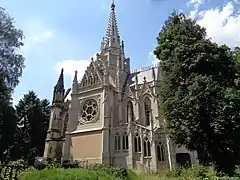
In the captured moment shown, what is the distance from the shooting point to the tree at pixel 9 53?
23016 millimetres

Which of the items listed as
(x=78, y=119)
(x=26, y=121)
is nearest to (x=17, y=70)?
(x=78, y=119)

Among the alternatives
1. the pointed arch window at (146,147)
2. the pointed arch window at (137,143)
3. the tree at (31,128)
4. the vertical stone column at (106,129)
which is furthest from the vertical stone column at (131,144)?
the tree at (31,128)

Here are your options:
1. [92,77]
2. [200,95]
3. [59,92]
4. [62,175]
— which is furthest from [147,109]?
[62,175]

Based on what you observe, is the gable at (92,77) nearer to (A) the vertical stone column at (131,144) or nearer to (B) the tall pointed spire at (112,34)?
(B) the tall pointed spire at (112,34)

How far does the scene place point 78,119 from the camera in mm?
41281

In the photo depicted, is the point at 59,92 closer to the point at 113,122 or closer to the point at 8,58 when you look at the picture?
the point at 113,122

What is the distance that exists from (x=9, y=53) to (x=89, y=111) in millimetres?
19695

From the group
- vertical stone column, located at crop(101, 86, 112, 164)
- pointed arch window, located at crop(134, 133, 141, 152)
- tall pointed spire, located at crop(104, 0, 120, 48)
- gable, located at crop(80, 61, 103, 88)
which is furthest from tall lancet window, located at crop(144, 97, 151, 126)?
tall pointed spire, located at crop(104, 0, 120, 48)

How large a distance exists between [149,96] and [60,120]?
19.4 metres

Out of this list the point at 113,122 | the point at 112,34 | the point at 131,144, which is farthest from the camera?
the point at 112,34

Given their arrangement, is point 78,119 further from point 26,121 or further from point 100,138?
point 26,121

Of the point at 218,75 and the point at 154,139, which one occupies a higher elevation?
the point at 218,75

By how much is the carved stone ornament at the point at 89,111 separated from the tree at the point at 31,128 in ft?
59.0

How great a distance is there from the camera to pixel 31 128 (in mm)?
53406
